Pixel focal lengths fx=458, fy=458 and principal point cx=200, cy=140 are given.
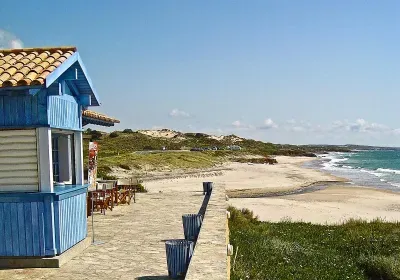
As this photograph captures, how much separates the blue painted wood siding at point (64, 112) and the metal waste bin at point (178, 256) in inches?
106

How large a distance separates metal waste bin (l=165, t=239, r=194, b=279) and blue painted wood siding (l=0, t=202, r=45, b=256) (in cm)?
214

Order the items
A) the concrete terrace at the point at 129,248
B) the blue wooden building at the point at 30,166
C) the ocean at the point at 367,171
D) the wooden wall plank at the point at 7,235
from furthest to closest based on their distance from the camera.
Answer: the ocean at the point at 367,171, the wooden wall plank at the point at 7,235, the blue wooden building at the point at 30,166, the concrete terrace at the point at 129,248

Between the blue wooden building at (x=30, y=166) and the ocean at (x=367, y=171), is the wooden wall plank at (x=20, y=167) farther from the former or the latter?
the ocean at (x=367, y=171)

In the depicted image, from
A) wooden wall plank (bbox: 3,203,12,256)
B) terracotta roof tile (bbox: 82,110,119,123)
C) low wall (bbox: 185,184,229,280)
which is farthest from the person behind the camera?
terracotta roof tile (bbox: 82,110,119,123)

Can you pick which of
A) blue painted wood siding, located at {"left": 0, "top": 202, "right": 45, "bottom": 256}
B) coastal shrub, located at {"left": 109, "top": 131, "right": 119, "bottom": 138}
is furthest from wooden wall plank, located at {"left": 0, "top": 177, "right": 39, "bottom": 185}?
coastal shrub, located at {"left": 109, "top": 131, "right": 119, "bottom": 138}

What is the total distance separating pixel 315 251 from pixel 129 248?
18.1 feet

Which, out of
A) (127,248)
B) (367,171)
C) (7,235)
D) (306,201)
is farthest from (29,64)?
(367,171)

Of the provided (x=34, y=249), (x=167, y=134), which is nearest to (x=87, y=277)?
(x=34, y=249)

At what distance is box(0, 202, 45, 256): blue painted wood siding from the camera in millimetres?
6836

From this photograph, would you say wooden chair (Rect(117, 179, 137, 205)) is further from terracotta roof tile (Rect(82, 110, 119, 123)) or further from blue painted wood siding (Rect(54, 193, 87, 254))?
blue painted wood siding (Rect(54, 193, 87, 254))

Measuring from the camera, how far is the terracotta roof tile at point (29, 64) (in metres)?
6.53

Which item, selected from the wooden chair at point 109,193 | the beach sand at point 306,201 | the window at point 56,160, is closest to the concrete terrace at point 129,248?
the wooden chair at point 109,193

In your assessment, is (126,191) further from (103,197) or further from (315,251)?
(315,251)

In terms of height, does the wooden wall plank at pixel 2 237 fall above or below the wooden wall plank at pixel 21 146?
below
